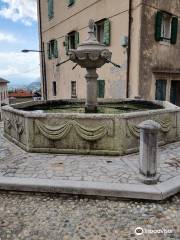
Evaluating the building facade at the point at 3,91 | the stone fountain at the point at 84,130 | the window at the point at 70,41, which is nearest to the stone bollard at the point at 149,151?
the stone fountain at the point at 84,130

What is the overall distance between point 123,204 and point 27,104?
613 cm

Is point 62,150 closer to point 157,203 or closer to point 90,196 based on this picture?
point 90,196

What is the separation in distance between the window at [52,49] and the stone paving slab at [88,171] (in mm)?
13636

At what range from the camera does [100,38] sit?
14188mm

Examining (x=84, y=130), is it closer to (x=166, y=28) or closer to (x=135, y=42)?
(x=135, y=42)

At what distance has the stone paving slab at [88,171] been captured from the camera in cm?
413

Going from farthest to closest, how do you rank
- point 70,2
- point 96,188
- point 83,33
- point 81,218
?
point 70,2 < point 83,33 < point 96,188 < point 81,218

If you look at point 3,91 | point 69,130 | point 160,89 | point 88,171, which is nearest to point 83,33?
point 160,89

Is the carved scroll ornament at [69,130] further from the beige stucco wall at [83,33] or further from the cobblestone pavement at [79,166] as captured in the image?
the beige stucco wall at [83,33]

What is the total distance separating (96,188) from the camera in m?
4.09

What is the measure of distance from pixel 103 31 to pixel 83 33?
1.64 meters

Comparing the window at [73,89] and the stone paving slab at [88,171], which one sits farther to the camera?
the window at [73,89]

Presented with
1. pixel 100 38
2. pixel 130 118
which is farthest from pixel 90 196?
pixel 100 38

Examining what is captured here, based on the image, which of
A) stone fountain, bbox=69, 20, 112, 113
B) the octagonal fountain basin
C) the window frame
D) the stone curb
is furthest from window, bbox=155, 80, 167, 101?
the window frame
